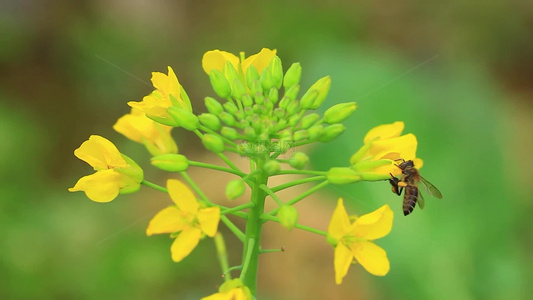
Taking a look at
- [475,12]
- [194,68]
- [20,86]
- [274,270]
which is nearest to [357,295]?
[274,270]

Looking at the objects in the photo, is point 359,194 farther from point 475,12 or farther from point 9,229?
point 475,12

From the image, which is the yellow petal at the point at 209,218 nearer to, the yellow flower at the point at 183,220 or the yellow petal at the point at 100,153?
the yellow flower at the point at 183,220

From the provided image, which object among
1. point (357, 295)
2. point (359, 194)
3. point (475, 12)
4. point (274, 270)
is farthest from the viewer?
point (475, 12)

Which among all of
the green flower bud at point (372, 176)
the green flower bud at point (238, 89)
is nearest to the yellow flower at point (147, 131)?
the green flower bud at point (238, 89)

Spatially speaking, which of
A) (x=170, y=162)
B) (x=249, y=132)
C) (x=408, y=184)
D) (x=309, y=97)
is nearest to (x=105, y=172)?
(x=170, y=162)

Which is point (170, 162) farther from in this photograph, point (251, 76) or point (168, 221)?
point (251, 76)

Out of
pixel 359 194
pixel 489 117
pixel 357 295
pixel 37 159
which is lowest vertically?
pixel 357 295
